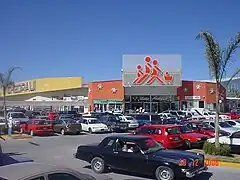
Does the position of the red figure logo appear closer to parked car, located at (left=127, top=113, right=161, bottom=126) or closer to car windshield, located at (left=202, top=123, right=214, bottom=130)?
parked car, located at (left=127, top=113, right=161, bottom=126)

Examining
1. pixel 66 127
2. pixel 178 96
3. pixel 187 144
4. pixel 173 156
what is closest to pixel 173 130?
A: pixel 187 144

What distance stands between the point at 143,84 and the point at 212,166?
40751mm

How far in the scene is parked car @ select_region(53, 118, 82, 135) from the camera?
29141 millimetres

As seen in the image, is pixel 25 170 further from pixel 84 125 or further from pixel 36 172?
pixel 84 125

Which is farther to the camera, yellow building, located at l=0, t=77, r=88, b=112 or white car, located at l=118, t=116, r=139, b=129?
yellow building, located at l=0, t=77, r=88, b=112

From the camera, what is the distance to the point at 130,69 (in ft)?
177

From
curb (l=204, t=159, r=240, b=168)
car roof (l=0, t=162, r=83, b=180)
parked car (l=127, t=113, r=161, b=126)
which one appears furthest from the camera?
parked car (l=127, t=113, r=161, b=126)

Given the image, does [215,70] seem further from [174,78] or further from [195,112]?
[174,78]

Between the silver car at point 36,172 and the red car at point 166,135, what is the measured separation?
12174mm

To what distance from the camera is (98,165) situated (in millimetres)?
12125

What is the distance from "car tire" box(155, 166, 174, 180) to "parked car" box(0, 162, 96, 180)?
557cm

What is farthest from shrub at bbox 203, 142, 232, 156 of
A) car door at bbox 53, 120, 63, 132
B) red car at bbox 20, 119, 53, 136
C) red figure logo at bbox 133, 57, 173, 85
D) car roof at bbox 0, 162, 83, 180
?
red figure logo at bbox 133, 57, 173, 85

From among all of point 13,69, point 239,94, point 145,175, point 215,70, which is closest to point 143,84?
point 13,69

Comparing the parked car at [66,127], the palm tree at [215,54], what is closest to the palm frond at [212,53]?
the palm tree at [215,54]
